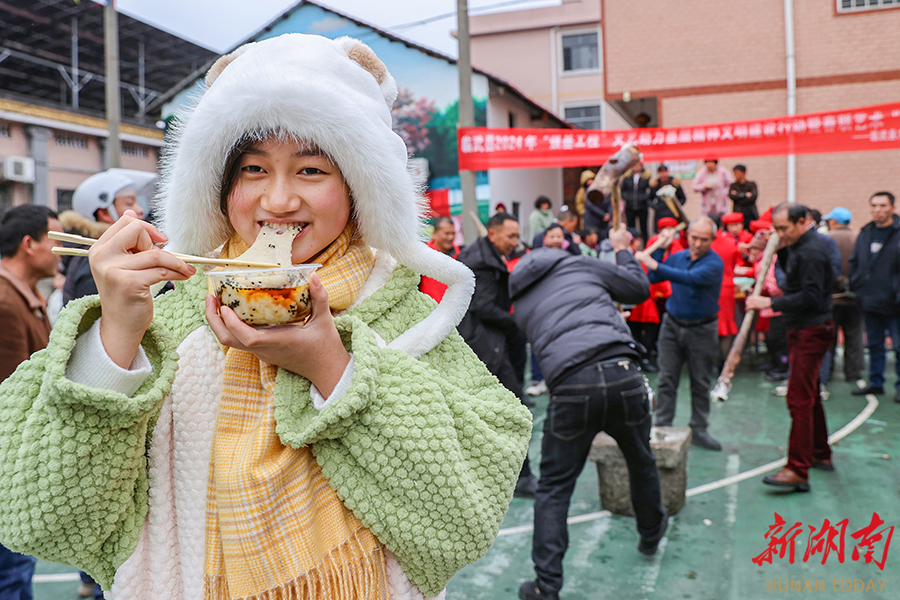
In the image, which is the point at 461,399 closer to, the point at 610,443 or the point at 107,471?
the point at 107,471

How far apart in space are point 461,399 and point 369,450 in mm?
197

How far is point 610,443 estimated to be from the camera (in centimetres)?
400

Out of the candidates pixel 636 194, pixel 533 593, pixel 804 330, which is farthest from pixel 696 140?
pixel 533 593

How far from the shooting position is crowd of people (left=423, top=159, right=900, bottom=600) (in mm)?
3309

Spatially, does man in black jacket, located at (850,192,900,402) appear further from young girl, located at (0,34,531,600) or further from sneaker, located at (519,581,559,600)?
young girl, located at (0,34,531,600)

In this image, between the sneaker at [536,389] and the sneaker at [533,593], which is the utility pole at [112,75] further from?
the sneaker at [533,593]

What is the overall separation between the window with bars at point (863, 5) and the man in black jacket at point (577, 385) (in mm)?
10566

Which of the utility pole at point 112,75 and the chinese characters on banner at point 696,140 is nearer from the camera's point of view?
the chinese characters on banner at point 696,140

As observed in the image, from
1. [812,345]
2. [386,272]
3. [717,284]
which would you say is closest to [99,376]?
[386,272]

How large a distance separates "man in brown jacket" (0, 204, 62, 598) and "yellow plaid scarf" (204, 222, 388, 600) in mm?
2005

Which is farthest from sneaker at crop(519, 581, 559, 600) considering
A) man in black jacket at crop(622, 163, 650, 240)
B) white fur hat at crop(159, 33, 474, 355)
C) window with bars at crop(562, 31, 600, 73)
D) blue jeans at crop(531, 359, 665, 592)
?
window with bars at crop(562, 31, 600, 73)

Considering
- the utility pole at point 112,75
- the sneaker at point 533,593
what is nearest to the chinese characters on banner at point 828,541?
the sneaker at point 533,593

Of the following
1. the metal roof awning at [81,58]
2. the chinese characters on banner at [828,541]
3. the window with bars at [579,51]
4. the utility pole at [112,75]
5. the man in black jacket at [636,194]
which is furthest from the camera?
the window with bars at [579,51]

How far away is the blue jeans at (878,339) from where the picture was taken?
6699 mm
